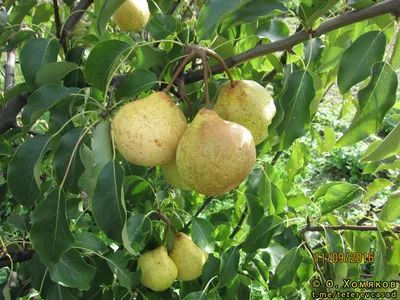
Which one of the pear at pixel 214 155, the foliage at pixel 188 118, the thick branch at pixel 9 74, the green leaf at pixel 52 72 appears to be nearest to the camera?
the pear at pixel 214 155

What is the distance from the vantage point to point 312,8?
0.77 m

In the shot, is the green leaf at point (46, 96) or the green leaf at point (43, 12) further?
the green leaf at point (43, 12)

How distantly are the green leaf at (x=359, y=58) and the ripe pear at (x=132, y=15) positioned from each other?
0.63m

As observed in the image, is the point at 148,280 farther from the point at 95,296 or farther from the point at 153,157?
the point at 153,157

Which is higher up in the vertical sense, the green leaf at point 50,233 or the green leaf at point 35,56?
the green leaf at point 35,56

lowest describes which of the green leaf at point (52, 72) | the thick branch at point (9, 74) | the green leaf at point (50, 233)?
the thick branch at point (9, 74)

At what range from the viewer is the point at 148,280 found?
3.91ft

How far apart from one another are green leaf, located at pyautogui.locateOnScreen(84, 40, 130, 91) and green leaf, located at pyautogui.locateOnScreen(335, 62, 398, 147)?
0.48m

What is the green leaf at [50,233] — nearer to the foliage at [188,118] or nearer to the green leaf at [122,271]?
the foliage at [188,118]

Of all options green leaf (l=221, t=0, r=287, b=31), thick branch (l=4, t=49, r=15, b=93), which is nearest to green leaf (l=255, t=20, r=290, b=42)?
green leaf (l=221, t=0, r=287, b=31)

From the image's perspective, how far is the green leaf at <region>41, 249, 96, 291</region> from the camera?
1.00 m

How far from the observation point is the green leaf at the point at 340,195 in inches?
48.4

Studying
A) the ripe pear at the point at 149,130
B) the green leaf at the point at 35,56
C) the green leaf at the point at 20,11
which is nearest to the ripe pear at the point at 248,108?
the ripe pear at the point at 149,130

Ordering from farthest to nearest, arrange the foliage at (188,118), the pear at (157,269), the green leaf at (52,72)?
the pear at (157,269) → the green leaf at (52,72) → the foliage at (188,118)
